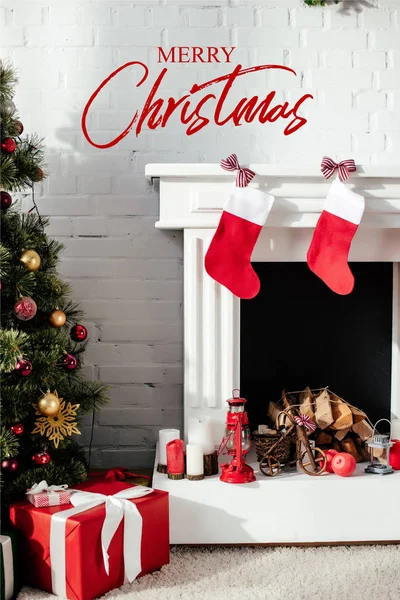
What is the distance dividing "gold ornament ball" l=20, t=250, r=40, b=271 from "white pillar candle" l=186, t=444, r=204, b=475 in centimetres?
76

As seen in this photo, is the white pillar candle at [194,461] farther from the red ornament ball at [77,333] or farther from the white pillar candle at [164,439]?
the red ornament ball at [77,333]

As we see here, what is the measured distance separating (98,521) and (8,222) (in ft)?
2.97

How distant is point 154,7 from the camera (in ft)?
8.67

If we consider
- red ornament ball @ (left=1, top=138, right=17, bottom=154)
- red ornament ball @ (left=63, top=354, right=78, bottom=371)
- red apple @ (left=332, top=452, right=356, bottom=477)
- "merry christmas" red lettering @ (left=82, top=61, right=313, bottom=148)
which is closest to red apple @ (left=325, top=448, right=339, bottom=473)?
red apple @ (left=332, top=452, right=356, bottom=477)

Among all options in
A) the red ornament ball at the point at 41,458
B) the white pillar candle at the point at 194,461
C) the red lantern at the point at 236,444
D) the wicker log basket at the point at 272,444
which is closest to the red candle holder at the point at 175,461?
the white pillar candle at the point at 194,461

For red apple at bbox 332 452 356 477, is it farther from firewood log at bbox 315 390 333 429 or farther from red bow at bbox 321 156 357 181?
red bow at bbox 321 156 357 181

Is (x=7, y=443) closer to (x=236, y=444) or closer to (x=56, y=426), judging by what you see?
(x=56, y=426)

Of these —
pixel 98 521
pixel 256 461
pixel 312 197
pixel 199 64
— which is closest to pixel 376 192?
pixel 312 197

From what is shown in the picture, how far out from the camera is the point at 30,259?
6.81 feet

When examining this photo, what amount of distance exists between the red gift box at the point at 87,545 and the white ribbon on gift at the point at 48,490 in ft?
0.08

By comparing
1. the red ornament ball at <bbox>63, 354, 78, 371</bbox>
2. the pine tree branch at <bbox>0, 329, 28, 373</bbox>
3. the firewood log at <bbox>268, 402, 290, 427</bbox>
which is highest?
the pine tree branch at <bbox>0, 329, 28, 373</bbox>

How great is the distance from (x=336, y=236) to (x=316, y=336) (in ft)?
1.66

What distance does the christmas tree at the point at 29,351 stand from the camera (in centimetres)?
203

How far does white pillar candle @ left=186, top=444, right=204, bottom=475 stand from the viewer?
7.30 feet
